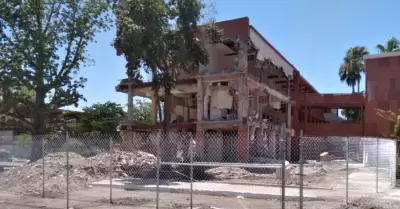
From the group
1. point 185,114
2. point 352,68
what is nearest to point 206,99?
point 185,114

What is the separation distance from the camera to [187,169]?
23047 millimetres

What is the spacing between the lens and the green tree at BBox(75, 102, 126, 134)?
4054cm

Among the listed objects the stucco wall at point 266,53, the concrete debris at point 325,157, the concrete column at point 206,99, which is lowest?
the concrete debris at point 325,157

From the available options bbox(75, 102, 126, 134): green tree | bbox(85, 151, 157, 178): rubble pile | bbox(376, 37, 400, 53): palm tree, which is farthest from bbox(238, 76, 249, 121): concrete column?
bbox(376, 37, 400, 53): palm tree

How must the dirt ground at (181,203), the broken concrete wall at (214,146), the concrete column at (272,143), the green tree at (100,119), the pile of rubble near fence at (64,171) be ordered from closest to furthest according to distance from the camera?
the dirt ground at (181,203), the pile of rubble near fence at (64,171), the broken concrete wall at (214,146), the concrete column at (272,143), the green tree at (100,119)

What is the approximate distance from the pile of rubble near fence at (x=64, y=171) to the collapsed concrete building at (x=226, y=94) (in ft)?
14.2

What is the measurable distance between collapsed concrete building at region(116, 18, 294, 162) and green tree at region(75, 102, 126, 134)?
819cm

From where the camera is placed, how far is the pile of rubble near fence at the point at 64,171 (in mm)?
17172

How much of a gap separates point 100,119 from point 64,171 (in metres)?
22.2

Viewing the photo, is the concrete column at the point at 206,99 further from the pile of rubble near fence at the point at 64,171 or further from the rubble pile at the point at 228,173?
the rubble pile at the point at 228,173

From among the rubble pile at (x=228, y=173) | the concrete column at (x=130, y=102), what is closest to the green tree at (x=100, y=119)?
the concrete column at (x=130, y=102)

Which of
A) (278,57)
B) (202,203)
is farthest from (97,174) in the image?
(278,57)

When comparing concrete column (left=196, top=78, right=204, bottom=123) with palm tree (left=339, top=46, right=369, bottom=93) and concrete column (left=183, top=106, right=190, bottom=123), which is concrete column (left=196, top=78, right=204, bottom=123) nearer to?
concrete column (left=183, top=106, right=190, bottom=123)

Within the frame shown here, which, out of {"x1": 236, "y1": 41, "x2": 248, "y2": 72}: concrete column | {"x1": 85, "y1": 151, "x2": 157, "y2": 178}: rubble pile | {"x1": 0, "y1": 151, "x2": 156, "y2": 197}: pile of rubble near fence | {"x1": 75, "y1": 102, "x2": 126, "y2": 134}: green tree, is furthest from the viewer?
{"x1": 75, "y1": 102, "x2": 126, "y2": 134}: green tree
